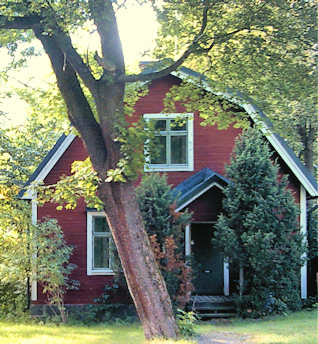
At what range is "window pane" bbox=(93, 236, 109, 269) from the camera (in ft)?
50.5

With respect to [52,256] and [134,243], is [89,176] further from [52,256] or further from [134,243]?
[52,256]

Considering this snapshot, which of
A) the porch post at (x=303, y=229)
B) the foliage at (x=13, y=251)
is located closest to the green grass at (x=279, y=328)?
the porch post at (x=303, y=229)

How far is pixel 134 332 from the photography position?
12.4 meters

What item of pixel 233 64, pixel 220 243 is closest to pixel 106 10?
pixel 233 64

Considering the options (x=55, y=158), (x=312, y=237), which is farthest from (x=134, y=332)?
(x=312, y=237)

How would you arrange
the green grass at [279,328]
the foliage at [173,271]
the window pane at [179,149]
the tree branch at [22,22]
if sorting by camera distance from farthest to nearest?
1. the window pane at [179,149]
2. the foliage at [173,271]
3. the green grass at [279,328]
4. the tree branch at [22,22]

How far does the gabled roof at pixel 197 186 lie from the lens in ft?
47.6

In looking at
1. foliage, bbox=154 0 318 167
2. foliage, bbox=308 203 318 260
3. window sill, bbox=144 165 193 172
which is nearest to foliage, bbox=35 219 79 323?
window sill, bbox=144 165 193 172

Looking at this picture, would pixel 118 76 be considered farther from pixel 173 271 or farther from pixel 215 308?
pixel 215 308

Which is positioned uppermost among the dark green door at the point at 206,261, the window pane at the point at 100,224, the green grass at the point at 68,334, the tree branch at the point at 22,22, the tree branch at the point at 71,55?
the tree branch at the point at 22,22

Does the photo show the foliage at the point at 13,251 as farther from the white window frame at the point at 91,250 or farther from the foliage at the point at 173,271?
the foliage at the point at 173,271

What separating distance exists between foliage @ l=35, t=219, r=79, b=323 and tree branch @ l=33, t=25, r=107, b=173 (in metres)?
5.23

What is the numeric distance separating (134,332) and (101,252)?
11.8 ft

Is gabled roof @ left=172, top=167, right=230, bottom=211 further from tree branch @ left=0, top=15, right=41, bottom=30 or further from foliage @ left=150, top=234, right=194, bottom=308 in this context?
tree branch @ left=0, top=15, right=41, bottom=30
